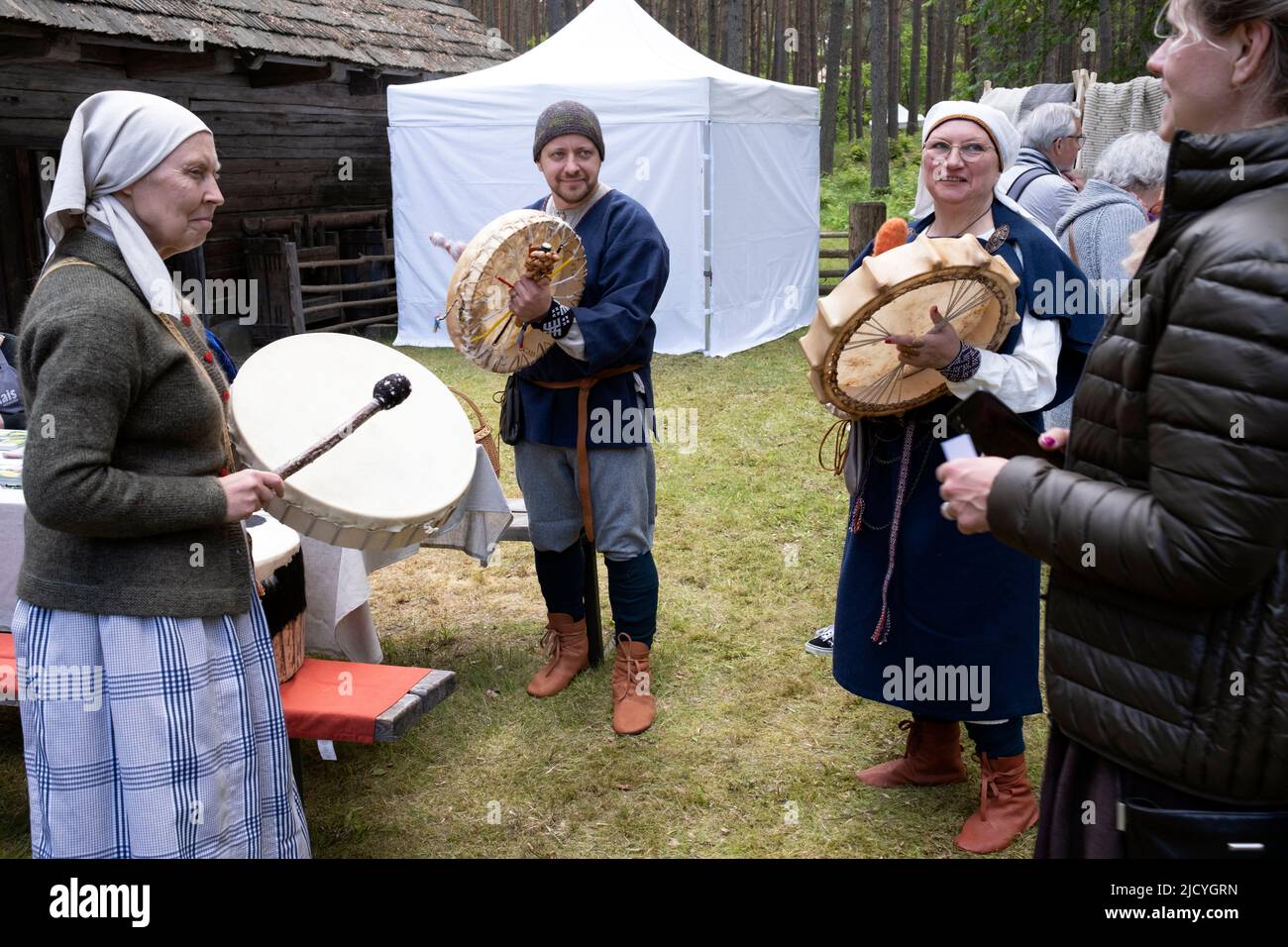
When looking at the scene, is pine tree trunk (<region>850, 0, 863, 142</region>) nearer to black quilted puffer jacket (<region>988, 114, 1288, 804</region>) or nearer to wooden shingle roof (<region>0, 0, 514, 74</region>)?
wooden shingle roof (<region>0, 0, 514, 74</region>)

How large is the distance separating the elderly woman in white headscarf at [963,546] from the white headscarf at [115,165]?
155cm

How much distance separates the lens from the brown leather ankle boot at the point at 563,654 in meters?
3.82

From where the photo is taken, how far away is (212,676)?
2035mm

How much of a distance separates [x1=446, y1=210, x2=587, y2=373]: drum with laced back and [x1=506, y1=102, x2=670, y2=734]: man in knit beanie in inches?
3.2

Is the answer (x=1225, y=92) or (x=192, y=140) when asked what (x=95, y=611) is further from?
(x=1225, y=92)

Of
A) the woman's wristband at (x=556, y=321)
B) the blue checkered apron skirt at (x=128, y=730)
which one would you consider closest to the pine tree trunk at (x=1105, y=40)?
the woman's wristband at (x=556, y=321)

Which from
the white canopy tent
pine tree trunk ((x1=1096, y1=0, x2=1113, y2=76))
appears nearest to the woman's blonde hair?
the white canopy tent

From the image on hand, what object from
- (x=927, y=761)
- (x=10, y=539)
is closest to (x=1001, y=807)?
(x=927, y=761)

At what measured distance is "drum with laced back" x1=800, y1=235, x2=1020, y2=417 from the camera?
2.30 meters

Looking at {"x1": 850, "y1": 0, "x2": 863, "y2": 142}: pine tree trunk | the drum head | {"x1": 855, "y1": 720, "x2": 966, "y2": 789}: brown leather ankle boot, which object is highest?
{"x1": 850, "y1": 0, "x2": 863, "y2": 142}: pine tree trunk

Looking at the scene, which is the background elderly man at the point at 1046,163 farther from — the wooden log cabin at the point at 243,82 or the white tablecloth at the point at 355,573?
the wooden log cabin at the point at 243,82

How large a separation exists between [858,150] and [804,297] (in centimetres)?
1769
